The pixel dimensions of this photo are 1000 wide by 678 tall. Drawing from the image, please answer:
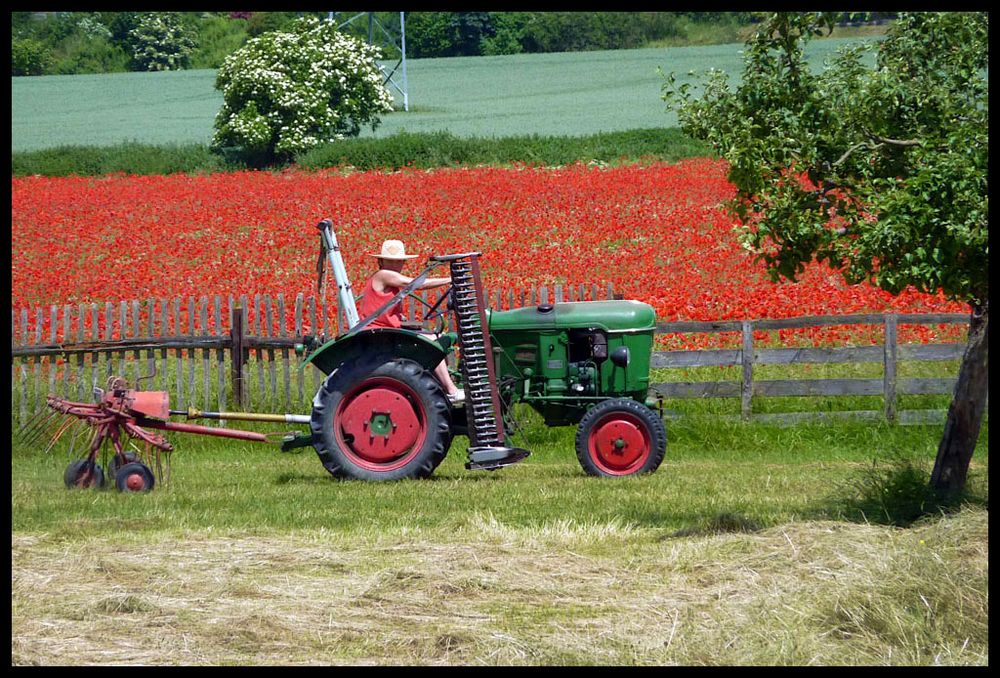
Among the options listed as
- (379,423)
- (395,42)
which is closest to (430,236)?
(379,423)

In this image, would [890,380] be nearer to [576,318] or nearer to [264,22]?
[576,318]

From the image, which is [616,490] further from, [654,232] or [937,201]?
[654,232]

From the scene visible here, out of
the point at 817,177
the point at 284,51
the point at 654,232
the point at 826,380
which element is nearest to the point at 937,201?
the point at 817,177

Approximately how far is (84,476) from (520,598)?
4.99m

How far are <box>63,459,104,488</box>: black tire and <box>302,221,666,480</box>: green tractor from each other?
5.39 feet

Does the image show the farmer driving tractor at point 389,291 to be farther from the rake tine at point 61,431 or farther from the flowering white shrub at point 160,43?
the flowering white shrub at point 160,43

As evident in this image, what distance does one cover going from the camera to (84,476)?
10.1 m

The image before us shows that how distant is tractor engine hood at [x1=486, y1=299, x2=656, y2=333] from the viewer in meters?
11.0

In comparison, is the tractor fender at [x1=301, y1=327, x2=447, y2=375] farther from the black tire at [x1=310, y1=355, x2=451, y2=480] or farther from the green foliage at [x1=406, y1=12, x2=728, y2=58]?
the green foliage at [x1=406, y1=12, x2=728, y2=58]

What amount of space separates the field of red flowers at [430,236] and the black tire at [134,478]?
8.66 m

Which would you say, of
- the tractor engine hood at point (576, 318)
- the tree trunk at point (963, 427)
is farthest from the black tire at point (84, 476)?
the tree trunk at point (963, 427)

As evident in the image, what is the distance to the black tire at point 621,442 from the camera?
10.6 meters

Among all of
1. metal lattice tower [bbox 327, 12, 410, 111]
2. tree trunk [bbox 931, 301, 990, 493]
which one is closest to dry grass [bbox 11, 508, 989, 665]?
tree trunk [bbox 931, 301, 990, 493]

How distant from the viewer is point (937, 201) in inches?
264
